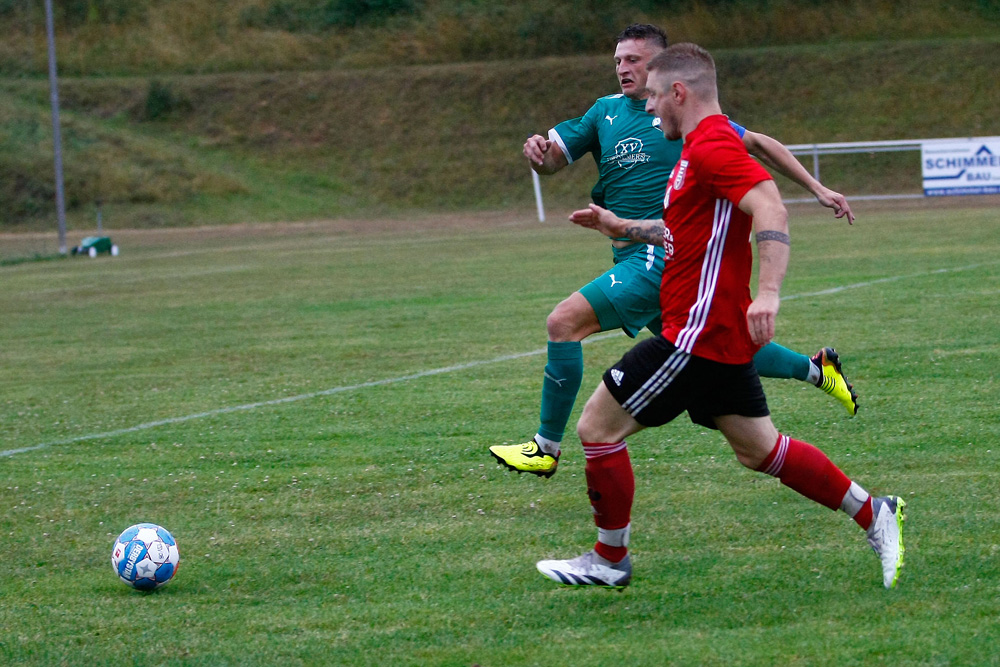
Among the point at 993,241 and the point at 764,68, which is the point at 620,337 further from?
the point at 764,68

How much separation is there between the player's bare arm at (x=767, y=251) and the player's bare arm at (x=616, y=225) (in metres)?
0.73

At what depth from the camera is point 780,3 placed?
53031 mm

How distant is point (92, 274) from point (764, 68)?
3295cm

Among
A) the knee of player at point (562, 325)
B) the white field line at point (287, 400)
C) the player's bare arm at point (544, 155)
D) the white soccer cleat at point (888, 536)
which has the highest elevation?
the player's bare arm at point (544, 155)

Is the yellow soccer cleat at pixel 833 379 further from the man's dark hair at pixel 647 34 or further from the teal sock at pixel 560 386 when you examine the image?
the man's dark hair at pixel 647 34

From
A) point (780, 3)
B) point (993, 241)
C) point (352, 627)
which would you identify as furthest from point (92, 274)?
point (780, 3)

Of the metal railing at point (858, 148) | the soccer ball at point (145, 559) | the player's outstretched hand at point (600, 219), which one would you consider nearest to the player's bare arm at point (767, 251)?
the player's outstretched hand at point (600, 219)

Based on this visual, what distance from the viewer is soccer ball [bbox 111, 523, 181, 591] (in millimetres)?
4684

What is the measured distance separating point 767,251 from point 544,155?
240cm

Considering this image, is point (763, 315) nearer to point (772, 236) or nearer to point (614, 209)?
point (772, 236)

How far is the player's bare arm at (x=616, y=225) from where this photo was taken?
465 centimetres

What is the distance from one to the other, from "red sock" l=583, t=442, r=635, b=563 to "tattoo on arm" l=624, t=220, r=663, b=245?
0.89 meters

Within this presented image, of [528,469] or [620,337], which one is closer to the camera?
[528,469]

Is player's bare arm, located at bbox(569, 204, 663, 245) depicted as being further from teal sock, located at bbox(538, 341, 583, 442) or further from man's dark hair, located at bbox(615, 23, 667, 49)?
man's dark hair, located at bbox(615, 23, 667, 49)
